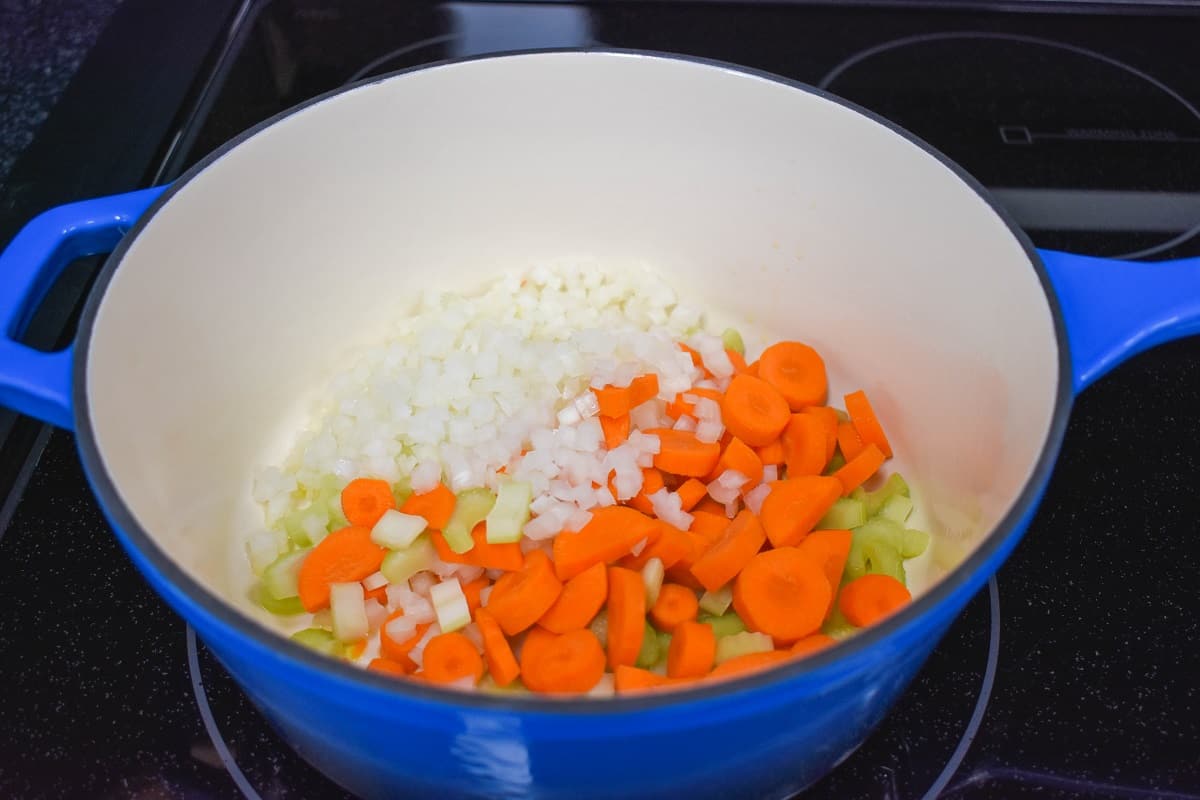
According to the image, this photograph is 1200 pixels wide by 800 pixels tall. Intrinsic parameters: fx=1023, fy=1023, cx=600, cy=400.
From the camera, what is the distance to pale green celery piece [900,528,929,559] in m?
1.11

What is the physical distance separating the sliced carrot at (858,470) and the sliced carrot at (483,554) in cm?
38

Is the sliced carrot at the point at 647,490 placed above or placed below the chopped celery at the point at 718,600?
above

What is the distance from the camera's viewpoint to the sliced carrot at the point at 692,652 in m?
0.97

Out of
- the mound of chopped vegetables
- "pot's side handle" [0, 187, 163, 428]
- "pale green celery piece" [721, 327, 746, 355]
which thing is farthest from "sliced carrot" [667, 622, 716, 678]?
"pot's side handle" [0, 187, 163, 428]

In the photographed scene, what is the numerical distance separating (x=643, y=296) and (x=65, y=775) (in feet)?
2.75

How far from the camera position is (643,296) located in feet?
4.43

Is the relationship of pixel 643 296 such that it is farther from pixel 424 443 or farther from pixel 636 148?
pixel 424 443

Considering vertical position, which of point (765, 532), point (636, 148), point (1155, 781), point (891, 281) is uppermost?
point (636, 148)

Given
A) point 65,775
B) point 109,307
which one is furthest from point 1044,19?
point 65,775

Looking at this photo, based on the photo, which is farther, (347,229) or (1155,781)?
(347,229)

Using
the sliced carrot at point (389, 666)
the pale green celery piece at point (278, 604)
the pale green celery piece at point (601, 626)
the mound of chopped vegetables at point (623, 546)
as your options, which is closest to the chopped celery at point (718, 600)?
the mound of chopped vegetables at point (623, 546)

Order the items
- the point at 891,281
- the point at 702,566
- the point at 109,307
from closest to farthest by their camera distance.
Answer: the point at 109,307 → the point at 702,566 → the point at 891,281

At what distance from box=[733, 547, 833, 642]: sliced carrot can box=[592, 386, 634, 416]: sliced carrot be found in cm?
27

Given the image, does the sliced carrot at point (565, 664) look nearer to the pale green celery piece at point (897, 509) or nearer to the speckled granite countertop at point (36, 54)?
the pale green celery piece at point (897, 509)
